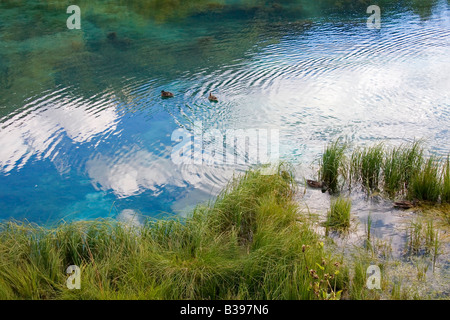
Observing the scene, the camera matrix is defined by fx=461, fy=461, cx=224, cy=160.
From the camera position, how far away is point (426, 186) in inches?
260

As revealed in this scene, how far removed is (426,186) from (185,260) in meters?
3.74

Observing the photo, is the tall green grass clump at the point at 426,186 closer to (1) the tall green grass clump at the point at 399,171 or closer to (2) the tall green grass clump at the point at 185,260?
(1) the tall green grass clump at the point at 399,171

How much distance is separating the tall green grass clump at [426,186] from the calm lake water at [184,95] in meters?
1.90

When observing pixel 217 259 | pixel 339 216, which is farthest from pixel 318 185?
pixel 217 259

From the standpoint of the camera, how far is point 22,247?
5.33 m

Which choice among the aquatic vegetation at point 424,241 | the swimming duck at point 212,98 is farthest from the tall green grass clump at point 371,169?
the swimming duck at point 212,98

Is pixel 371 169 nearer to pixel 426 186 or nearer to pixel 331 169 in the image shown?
pixel 331 169

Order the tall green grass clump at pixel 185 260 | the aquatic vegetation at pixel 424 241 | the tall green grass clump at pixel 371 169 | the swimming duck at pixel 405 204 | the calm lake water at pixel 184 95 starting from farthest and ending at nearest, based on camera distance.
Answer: the calm lake water at pixel 184 95
the tall green grass clump at pixel 371 169
the swimming duck at pixel 405 204
the aquatic vegetation at pixel 424 241
the tall green grass clump at pixel 185 260

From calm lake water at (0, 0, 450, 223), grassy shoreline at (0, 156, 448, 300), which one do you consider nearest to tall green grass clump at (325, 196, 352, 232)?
grassy shoreline at (0, 156, 448, 300)

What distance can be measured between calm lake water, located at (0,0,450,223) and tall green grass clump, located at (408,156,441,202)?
6.24 feet

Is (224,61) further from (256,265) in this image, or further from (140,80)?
(256,265)

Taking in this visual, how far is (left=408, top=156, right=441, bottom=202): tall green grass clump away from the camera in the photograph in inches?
258

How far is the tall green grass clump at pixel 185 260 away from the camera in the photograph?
182 inches

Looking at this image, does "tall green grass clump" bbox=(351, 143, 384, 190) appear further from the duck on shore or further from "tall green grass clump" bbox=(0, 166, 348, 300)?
"tall green grass clump" bbox=(0, 166, 348, 300)
